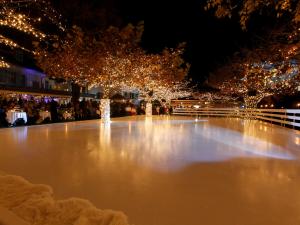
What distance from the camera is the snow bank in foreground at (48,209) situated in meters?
3.36

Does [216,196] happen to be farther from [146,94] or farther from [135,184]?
[146,94]

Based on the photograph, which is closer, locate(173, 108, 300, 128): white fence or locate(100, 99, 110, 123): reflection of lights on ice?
locate(100, 99, 110, 123): reflection of lights on ice

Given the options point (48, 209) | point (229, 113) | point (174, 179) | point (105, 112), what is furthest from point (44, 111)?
point (229, 113)

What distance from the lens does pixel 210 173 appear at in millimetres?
5621

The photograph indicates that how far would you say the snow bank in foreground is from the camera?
336 centimetres

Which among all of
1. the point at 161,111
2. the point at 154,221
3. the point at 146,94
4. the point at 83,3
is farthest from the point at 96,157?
the point at 161,111

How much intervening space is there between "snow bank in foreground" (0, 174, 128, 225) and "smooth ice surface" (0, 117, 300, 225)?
17 centimetres

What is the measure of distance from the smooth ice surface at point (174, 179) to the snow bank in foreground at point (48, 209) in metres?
0.17

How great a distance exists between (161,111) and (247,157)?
30.7m

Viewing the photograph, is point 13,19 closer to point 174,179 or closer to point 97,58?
point 174,179

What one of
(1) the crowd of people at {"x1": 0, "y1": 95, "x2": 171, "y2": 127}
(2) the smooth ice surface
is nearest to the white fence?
(1) the crowd of people at {"x1": 0, "y1": 95, "x2": 171, "y2": 127}

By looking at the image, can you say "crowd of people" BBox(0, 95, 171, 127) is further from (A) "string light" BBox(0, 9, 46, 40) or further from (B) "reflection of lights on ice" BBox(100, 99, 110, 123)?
(A) "string light" BBox(0, 9, 46, 40)

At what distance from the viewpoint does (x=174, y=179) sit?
512 centimetres

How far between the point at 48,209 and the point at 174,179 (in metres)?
2.06
